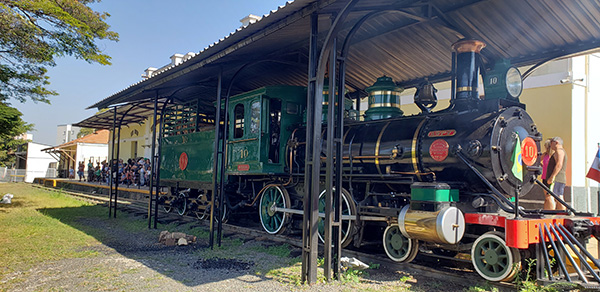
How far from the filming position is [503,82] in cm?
568

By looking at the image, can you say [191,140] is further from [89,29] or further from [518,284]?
[518,284]

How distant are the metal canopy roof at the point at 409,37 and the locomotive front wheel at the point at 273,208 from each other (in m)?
2.49

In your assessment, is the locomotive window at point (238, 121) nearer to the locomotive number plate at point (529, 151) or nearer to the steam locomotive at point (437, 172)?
the steam locomotive at point (437, 172)

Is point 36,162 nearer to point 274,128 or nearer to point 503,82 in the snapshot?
point 274,128

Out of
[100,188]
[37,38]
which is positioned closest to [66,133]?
[100,188]

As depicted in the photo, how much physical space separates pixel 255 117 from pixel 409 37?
126 inches

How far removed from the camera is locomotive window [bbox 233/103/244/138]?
9016mm

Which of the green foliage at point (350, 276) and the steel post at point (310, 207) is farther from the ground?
the steel post at point (310, 207)

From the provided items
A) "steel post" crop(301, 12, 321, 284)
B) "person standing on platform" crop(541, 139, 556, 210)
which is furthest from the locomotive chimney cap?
"person standing on platform" crop(541, 139, 556, 210)

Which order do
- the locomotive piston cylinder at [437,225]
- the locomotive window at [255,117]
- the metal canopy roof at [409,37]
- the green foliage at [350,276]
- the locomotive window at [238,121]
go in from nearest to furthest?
the locomotive piston cylinder at [437,225], the green foliage at [350,276], the metal canopy roof at [409,37], the locomotive window at [255,117], the locomotive window at [238,121]

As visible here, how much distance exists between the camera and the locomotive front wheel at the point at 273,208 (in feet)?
26.4

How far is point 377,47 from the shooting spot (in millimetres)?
7426

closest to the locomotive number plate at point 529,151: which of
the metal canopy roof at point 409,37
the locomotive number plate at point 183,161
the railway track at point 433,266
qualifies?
the railway track at point 433,266

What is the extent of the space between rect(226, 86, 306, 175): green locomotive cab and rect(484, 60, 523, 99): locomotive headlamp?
11.7ft
